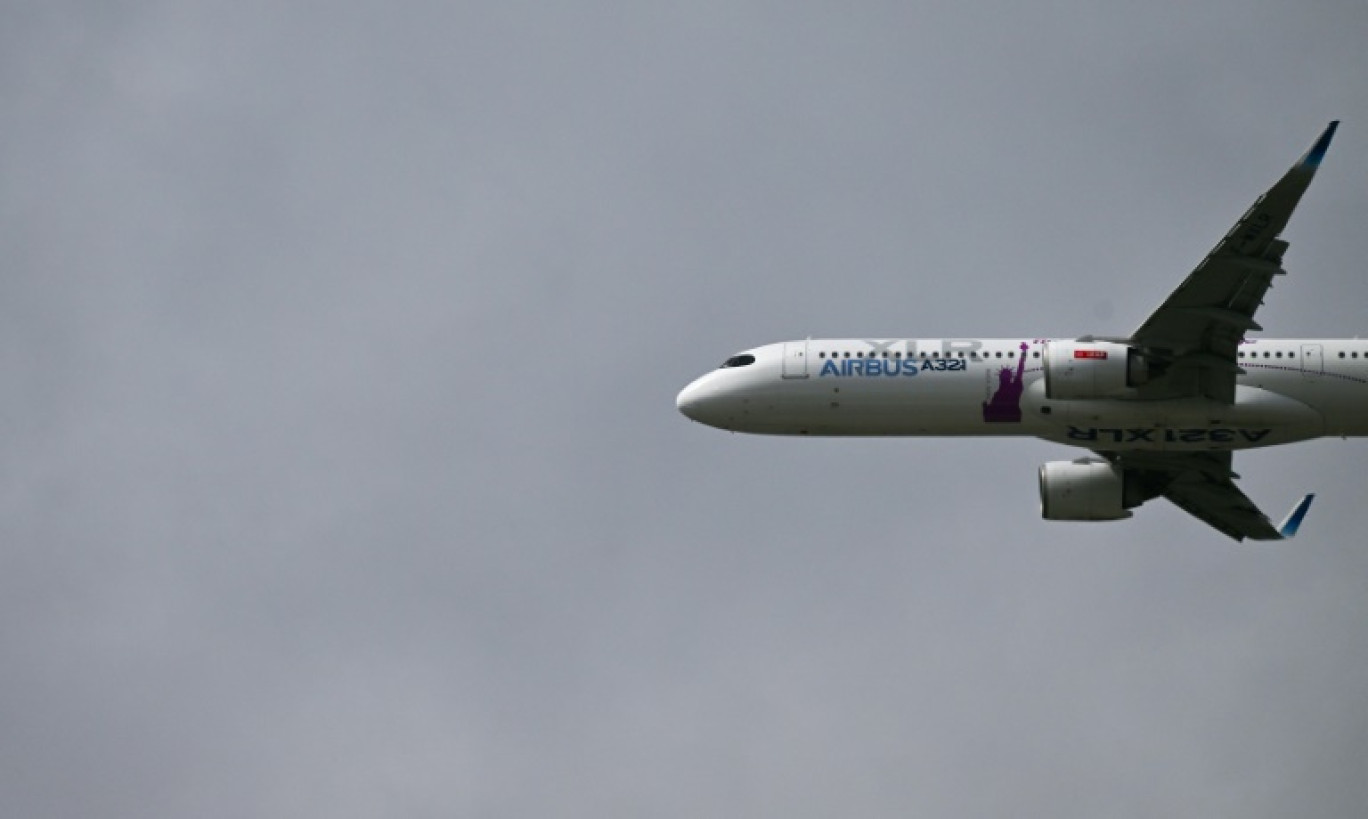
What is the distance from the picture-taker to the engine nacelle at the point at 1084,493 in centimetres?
7712

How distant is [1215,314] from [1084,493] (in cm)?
1016

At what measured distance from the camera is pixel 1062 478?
77312mm

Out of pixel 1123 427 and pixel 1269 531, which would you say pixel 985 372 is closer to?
pixel 1123 427

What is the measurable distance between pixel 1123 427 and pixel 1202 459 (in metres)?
7.60

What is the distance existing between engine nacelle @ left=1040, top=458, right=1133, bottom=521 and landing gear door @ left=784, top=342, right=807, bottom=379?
10155mm

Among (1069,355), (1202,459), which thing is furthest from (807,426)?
(1202,459)

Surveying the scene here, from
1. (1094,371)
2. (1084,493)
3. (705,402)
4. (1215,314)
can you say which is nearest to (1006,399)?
(1094,371)

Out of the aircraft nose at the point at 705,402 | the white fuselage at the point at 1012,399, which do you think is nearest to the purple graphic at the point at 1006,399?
the white fuselage at the point at 1012,399

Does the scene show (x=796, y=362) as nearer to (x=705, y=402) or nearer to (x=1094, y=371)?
(x=705, y=402)

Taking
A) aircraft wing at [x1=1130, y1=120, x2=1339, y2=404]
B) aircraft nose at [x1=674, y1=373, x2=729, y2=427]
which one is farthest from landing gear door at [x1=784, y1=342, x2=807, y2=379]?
aircraft wing at [x1=1130, y1=120, x2=1339, y2=404]

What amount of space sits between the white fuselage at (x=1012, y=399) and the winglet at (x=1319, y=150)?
8.82m

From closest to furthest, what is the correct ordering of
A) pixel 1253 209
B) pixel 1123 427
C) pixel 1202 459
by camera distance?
1. pixel 1253 209
2. pixel 1123 427
3. pixel 1202 459

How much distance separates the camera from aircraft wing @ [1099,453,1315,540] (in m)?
77.1

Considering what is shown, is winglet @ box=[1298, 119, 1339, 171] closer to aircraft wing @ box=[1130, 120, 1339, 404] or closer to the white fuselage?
aircraft wing @ box=[1130, 120, 1339, 404]
